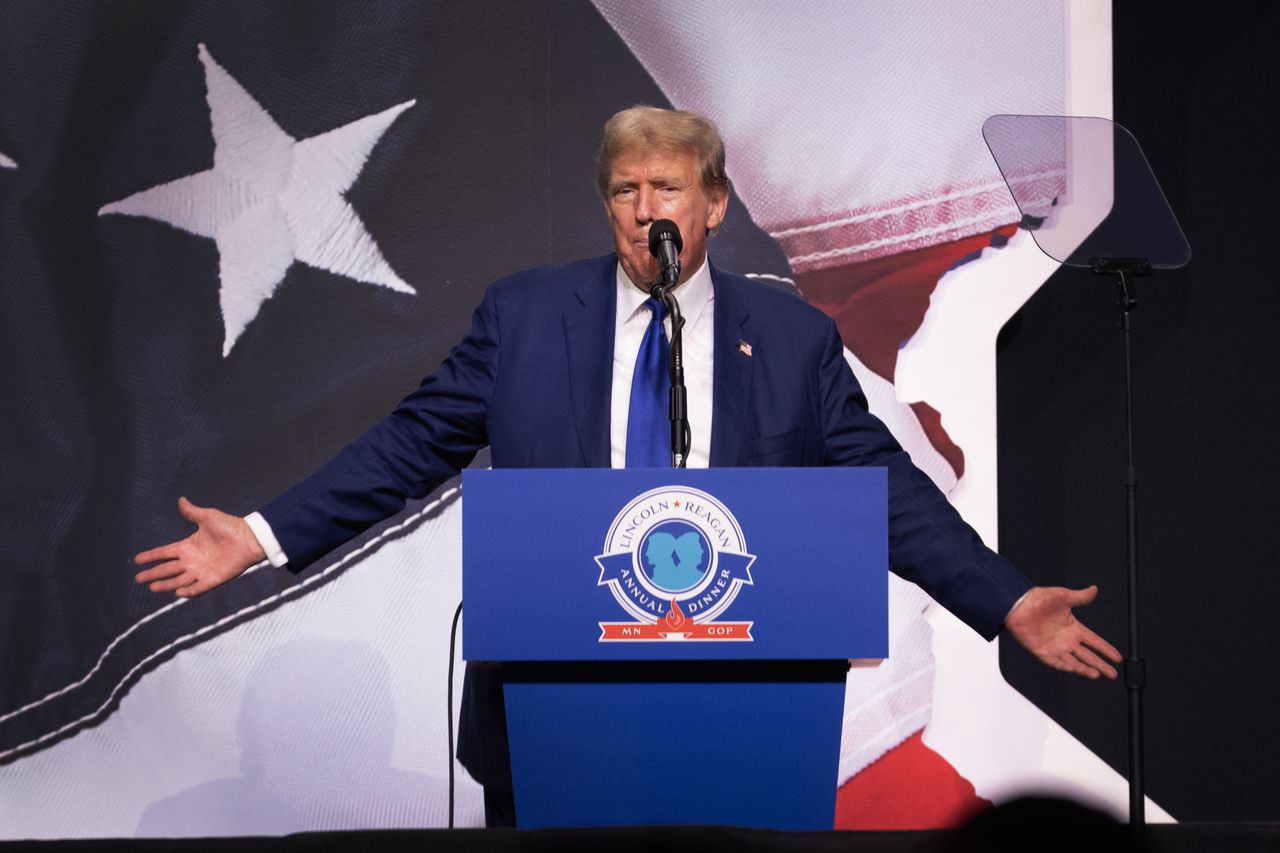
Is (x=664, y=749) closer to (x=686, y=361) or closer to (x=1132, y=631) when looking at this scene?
(x=686, y=361)

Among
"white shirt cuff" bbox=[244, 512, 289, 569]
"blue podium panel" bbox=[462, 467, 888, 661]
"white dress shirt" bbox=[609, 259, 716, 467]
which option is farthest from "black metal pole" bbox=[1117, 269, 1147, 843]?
"white shirt cuff" bbox=[244, 512, 289, 569]

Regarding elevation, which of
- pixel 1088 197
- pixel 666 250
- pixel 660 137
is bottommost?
pixel 666 250

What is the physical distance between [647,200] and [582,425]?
44 centimetres

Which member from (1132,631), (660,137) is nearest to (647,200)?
(660,137)

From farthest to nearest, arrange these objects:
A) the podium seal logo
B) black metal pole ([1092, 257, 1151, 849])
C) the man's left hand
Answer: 1. black metal pole ([1092, 257, 1151, 849])
2. the man's left hand
3. the podium seal logo

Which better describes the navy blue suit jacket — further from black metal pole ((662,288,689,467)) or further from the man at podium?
black metal pole ((662,288,689,467))

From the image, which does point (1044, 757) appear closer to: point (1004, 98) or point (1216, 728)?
point (1216, 728)

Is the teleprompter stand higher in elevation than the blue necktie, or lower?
higher

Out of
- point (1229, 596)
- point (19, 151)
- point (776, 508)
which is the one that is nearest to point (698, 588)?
point (776, 508)

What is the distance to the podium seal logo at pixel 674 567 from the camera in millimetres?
1648

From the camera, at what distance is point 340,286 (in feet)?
12.4

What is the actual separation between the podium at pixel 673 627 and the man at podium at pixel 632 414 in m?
0.39

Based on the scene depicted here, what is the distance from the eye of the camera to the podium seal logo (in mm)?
1648

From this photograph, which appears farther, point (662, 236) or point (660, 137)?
point (660, 137)
